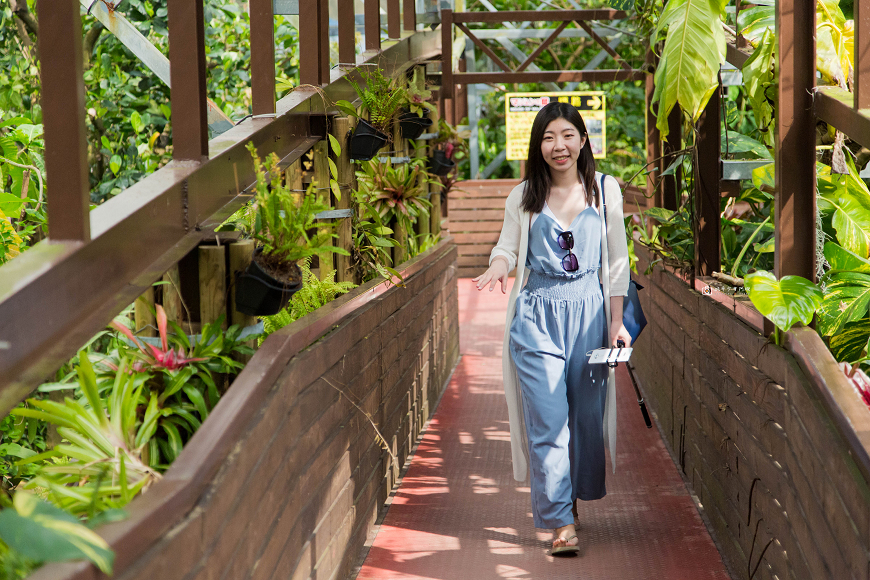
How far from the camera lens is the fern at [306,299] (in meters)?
2.79

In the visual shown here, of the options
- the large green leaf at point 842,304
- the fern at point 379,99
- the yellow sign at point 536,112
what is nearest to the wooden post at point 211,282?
the large green leaf at point 842,304

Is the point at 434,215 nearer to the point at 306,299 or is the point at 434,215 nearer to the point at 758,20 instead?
the point at 758,20

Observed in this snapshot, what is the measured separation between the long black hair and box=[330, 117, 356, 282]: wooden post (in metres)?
0.80

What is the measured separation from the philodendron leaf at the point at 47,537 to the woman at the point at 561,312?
2036 mm

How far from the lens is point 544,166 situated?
3.24 m

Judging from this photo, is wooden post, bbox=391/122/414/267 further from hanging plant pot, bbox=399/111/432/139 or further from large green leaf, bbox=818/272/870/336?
large green leaf, bbox=818/272/870/336

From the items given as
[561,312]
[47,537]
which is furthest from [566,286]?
[47,537]

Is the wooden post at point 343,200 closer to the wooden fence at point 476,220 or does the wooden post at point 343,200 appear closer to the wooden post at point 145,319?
the wooden post at point 145,319

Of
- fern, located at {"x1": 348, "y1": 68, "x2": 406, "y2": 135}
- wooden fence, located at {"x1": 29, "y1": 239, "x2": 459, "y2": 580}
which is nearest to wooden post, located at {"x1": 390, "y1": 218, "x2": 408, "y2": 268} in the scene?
wooden fence, located at {"x1": 29, "y1": 239, "x2": 459, "y2": 580}

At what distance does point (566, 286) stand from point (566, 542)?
0.88 metres

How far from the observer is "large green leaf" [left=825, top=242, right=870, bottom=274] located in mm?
2626

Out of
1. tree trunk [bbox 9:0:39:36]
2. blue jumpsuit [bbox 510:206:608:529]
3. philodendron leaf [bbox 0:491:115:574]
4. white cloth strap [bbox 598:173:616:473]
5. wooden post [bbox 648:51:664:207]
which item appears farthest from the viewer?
wooden post [bbox 648:51:664:207]

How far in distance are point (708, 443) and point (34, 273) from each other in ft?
8.54

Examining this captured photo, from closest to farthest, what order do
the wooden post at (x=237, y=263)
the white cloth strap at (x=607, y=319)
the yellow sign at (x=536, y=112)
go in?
the wooden post at (x=237, y=263) < the white cloth strap at (x=607, y=319) < the yellow sign at (x=536, y=112)
